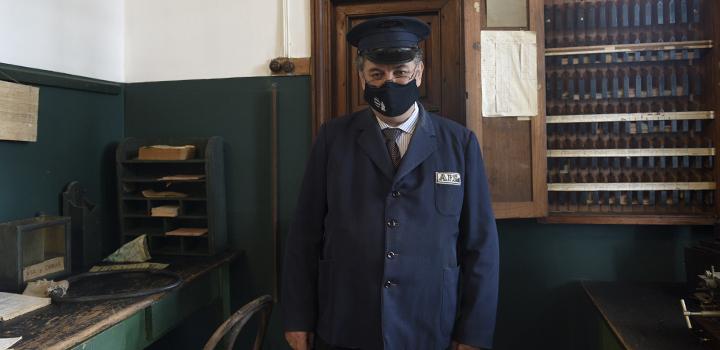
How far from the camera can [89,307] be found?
1389 mm

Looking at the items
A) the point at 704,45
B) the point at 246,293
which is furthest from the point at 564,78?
the point at 246,293

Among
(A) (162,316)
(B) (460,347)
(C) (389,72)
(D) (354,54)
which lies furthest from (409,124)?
(A) (162,316)

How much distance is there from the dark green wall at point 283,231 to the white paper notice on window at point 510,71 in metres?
0.56

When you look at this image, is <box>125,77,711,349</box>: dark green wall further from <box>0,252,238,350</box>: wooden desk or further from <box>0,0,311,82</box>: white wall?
<box>0,252,238,350</box>: wooden desk

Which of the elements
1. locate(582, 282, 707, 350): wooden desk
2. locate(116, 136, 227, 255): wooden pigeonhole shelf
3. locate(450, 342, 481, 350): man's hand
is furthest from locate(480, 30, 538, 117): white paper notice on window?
locate(116, 136, 227, 255): wooden pigeonhole shelf

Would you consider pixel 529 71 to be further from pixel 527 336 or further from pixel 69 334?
pixel 69 334

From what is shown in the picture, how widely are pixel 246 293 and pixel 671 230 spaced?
6.62 ft

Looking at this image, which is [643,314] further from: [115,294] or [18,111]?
[18,111]

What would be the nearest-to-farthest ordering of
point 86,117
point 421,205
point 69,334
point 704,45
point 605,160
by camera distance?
point 69,334, point 421,205, point 704,45, point 605,160, point 86,117

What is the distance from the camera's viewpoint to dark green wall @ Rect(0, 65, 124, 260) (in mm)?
1740

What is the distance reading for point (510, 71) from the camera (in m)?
1.80

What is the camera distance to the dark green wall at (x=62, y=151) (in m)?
1.74

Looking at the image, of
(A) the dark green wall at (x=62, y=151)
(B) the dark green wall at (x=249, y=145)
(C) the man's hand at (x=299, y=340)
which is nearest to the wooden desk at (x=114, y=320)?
(B) the dark green wall at (x=249, y=145)

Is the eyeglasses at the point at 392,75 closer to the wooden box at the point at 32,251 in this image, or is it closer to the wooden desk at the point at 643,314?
the wooden desk at the point at 643,314
